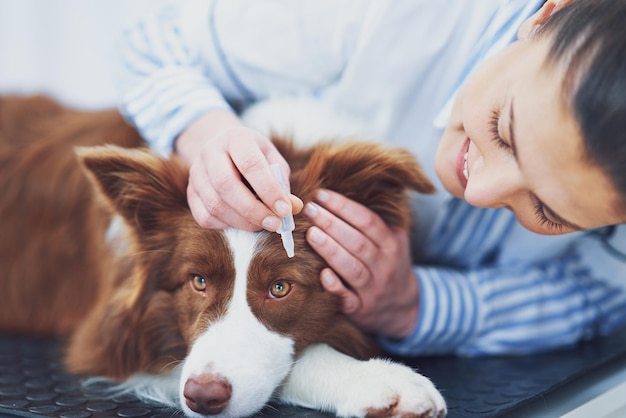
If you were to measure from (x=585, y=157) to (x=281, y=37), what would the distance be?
790 millimetres

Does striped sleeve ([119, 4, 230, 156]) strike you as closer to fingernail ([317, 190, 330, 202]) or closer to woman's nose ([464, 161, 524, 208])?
fingernail ([317, 190, 330, 202])

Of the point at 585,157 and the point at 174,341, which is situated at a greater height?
the point at 585,157

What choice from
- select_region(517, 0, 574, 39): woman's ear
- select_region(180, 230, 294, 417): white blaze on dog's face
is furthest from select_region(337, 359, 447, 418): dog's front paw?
select_region(517, 0, 574, 39): woman's ear

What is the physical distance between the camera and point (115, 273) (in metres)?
1.50

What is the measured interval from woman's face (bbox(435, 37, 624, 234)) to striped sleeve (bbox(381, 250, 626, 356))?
0.35 m

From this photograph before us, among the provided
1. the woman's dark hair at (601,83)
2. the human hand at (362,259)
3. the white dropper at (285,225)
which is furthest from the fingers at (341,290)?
the woman's dark hair at (601,83)

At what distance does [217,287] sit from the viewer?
123cm

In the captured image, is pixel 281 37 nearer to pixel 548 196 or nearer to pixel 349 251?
pixel 349 251

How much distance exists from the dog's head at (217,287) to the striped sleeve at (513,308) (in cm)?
18

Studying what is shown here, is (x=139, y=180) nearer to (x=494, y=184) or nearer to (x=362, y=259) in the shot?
(x=362, y=259)

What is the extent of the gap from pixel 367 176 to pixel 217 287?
322 millimetres

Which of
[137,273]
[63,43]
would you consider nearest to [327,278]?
[137,273]

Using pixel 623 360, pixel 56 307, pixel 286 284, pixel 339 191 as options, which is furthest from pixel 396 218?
pixel 56 307

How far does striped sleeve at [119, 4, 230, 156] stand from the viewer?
1.47m
